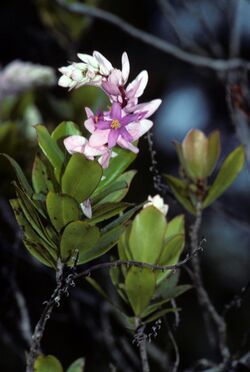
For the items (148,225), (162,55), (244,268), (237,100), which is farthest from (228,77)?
(162,55)

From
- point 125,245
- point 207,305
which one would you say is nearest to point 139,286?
point 125,245

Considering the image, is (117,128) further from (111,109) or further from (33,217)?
(33,217)

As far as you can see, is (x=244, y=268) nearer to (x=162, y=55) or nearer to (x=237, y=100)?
(x=162, y=55)

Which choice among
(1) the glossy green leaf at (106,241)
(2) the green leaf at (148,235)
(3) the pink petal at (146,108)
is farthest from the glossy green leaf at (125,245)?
(3) the pink petal at (146,108)

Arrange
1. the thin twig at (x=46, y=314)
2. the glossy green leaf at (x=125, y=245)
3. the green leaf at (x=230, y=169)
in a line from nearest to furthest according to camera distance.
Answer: the thin twig at (x=46, y=314) → the glossy green leaf at (x=125, y=245) → the green leaf at (x=230, y=169)

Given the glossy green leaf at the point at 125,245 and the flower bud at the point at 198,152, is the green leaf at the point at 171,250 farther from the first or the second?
the flower bud at the point at 198,152

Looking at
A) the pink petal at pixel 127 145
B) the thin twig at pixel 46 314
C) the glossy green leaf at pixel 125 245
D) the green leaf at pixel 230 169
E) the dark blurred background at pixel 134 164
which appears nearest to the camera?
the thin twig at pixel 46 314
